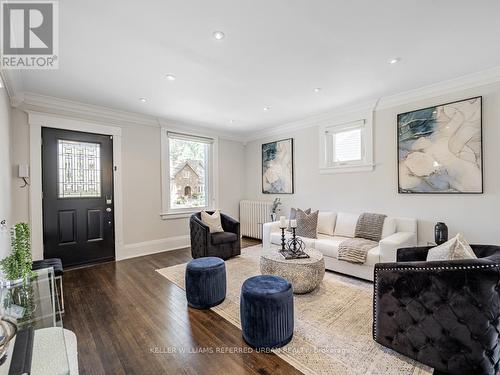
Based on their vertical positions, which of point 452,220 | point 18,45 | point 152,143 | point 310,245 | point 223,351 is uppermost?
point 18,45

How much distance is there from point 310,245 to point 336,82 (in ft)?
7.96

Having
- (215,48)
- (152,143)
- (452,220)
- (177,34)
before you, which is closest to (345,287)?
(452,220)

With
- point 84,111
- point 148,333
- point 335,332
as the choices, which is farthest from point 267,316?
point 84,111

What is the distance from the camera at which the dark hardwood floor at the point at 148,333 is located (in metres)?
1.72

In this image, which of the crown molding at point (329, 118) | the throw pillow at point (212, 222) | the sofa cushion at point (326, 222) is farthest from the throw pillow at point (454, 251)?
the throw pillow at point (212, 222)

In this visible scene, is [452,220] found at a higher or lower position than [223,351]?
higher

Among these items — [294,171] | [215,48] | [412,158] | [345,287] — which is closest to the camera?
[215,48]

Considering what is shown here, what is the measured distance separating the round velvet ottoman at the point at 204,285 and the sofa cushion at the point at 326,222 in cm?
233

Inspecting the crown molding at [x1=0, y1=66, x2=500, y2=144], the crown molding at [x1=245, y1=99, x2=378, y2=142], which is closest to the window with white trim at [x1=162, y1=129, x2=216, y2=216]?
the crown molding at [x1=0, y1=66, x2=500, y2=144]

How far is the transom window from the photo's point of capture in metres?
3.75

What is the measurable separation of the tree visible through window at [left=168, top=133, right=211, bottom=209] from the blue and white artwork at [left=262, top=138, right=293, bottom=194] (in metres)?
1.42

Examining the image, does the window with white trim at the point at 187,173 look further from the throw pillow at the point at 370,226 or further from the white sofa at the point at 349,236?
the throw pillow at the point at 370,226

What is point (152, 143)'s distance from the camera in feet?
15.5

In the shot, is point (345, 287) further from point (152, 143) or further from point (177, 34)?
point (152, 143)
